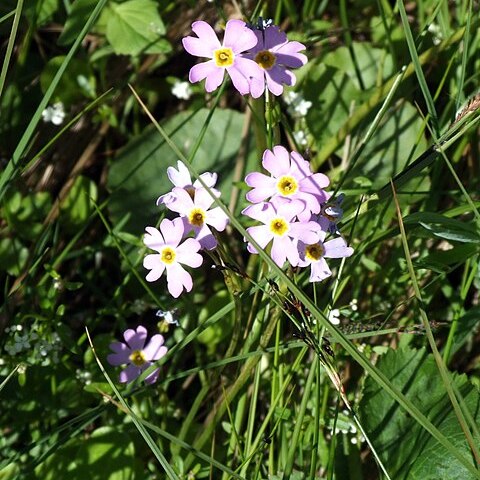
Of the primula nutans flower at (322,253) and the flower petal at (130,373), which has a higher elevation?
the primula nutans flower at (322,253)

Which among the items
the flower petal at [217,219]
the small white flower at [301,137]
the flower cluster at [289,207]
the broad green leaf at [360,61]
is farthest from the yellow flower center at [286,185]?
the broad green leaf at [360,61]

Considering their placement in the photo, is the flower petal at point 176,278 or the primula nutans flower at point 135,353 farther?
the primula nutans flower at point 135,353

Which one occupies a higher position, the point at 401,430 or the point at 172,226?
the point at 172,226

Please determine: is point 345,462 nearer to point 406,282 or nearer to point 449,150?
point 406,282

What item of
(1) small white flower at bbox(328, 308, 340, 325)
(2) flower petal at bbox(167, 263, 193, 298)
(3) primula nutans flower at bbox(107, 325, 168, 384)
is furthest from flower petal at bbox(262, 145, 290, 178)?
(3) primula nutans flower at bbox(107, 325, 168, 384)

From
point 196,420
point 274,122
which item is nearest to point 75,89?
point 274,122

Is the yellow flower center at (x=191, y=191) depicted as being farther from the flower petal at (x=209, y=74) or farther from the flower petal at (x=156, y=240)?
the flower petal at (x=209, y=74)

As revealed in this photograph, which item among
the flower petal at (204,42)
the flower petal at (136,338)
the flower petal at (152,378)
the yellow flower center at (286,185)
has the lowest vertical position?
the flower petal at (152,378)
